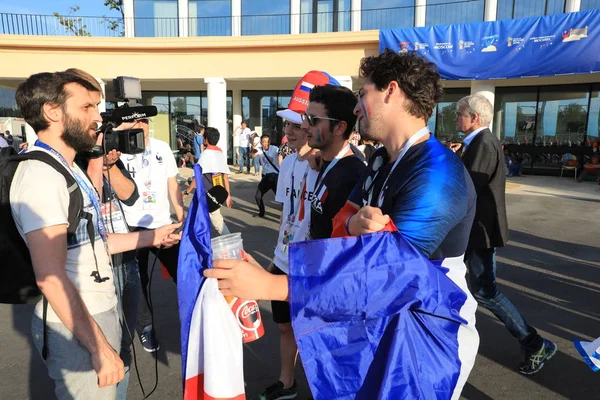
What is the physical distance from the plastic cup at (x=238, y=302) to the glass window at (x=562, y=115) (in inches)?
733

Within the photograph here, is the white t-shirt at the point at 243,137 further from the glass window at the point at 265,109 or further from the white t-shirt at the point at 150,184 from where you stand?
the white t-shirt at the point at 150,184

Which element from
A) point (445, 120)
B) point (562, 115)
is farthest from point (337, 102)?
point (562, 115)

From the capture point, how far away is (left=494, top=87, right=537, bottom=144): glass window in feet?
57.2

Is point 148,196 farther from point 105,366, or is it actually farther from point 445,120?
point 445,120

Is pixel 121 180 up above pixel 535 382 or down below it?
above

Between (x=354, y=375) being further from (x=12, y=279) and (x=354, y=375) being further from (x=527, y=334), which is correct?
(x=527, y=334)

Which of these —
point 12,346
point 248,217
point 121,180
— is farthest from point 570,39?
point 12,346

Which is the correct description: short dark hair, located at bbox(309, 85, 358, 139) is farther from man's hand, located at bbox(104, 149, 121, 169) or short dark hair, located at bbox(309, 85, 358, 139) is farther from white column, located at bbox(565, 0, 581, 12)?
white column, located at bbox(565, 0, 581, 12)

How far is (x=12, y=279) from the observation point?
1.68 meters

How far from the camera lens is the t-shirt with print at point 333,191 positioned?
2.52m

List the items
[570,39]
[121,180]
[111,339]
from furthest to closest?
[570,39] → [121,180] → [111,339]

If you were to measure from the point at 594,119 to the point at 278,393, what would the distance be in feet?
59.9

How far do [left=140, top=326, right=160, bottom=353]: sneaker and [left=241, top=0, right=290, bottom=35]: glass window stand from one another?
57.7 feet

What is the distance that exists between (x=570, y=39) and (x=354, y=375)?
15536 mm
